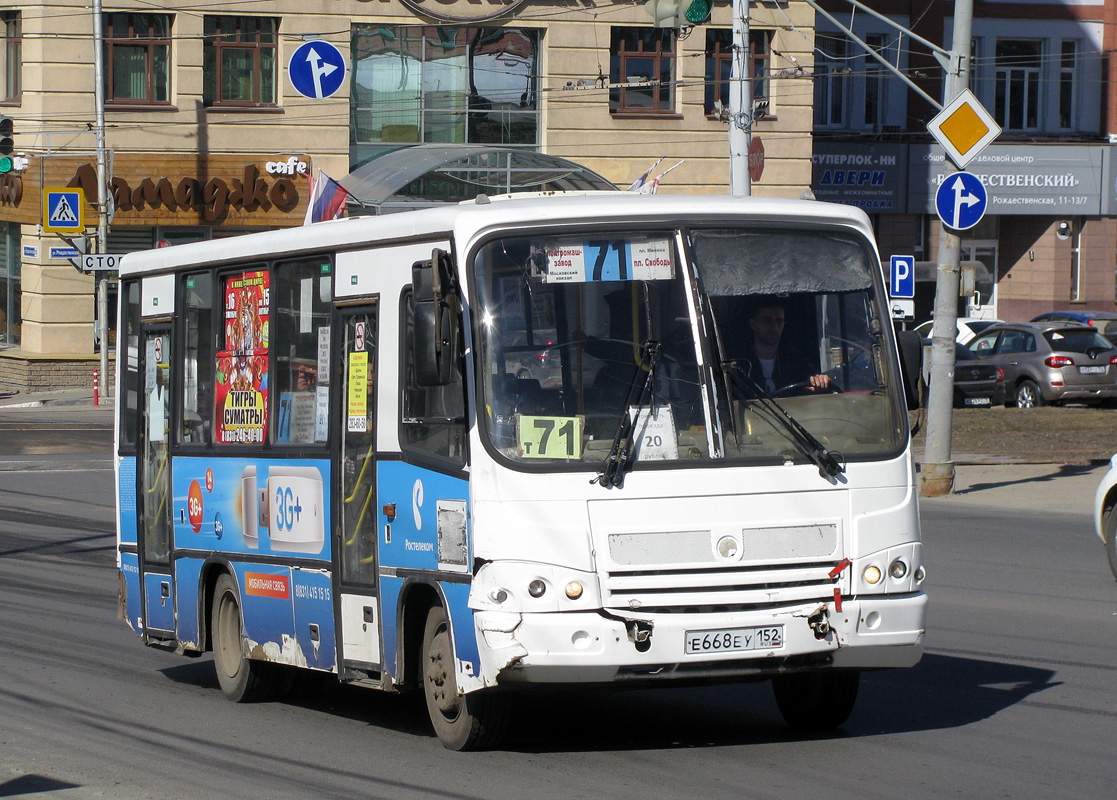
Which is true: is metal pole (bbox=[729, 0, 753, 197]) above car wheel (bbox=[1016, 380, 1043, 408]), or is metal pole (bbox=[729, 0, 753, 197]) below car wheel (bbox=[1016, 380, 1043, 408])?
above

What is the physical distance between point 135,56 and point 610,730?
3196cm

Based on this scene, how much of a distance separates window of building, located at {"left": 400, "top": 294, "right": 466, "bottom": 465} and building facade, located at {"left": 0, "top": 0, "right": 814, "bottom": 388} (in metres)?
28.7

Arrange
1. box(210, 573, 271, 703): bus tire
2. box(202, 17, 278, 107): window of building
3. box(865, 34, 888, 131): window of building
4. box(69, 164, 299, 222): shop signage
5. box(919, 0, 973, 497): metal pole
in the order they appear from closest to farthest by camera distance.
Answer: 1. box(210, 573, 271, 703): bus tire
2. box(919, 0, 973, 497): metal pole
3. box(69, 164, 299, 222): shop signage
4. box(202, 17, 278, 107): window of building
5. box(865, 34, 888, 131): window of building

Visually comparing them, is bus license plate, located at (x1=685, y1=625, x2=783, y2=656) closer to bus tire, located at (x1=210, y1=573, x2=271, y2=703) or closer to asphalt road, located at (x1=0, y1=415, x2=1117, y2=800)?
asphalt road, located at (x1=0, y1=415, x2=1117, y2=800)

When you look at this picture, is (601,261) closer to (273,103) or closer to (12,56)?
(273,103)

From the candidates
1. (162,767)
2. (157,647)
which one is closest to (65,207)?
(157,647)

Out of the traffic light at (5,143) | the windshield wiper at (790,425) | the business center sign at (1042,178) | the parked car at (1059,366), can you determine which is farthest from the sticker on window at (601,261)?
the business center sign at (1042,178)

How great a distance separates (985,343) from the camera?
32938mm

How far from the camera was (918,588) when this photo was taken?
723 cm

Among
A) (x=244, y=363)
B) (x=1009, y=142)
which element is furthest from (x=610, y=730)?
(x=1009, y=142)

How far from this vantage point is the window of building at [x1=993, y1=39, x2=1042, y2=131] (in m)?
51.2

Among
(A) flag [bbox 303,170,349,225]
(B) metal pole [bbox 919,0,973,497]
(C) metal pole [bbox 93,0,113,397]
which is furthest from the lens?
(C) metal pole [bbox 93,0,113,397]

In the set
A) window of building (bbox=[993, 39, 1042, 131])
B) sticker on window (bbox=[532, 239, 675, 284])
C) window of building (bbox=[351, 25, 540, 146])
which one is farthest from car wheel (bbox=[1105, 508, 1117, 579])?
window of building (bbox=[993, 39, 1042, 131])

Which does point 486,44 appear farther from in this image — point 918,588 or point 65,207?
point 918,588
